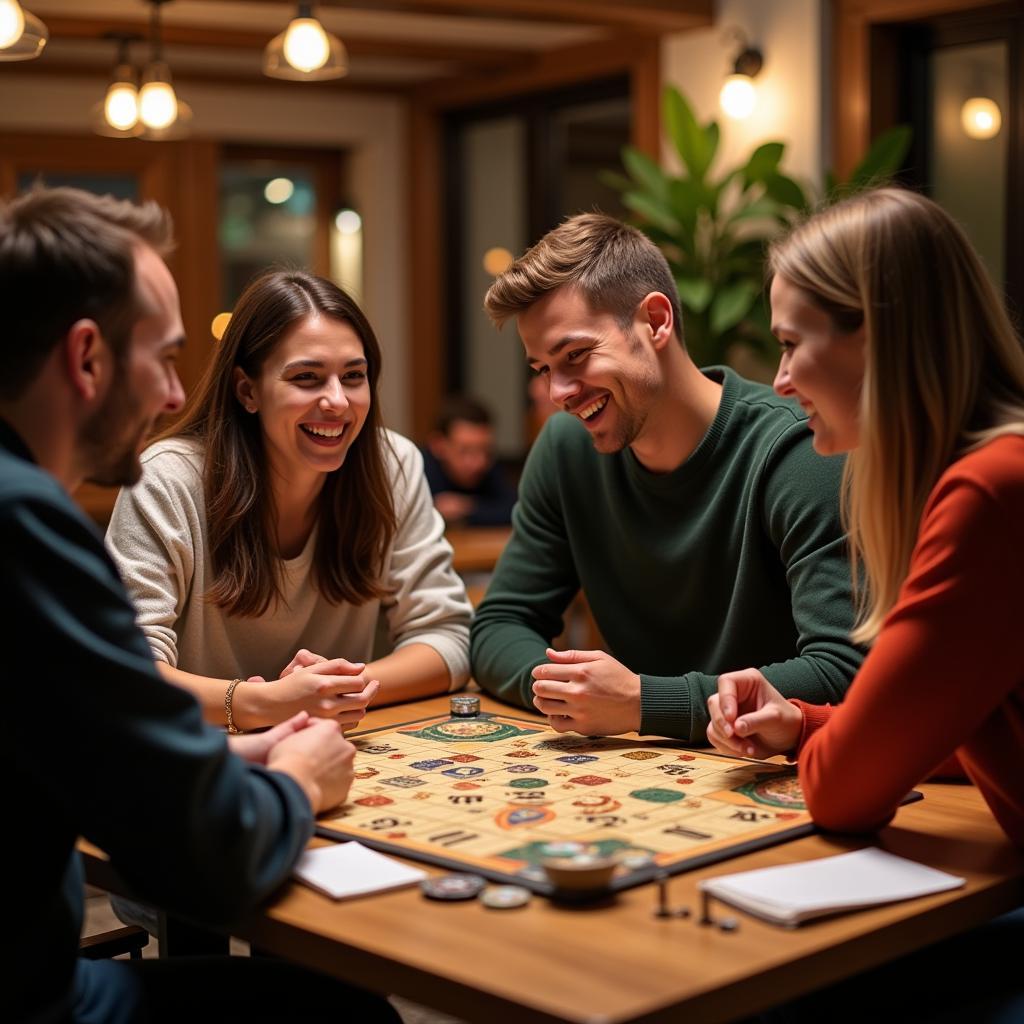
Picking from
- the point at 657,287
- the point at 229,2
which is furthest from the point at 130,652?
the point at 229,2

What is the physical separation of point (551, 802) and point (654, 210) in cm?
425

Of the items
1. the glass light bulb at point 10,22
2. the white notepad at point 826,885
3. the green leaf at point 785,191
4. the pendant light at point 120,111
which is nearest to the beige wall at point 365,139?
the pendant light at point 120,111

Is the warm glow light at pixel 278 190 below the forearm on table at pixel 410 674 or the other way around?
the other way around

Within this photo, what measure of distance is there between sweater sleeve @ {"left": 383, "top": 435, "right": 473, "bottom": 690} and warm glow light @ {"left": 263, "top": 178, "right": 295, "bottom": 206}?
6.30m

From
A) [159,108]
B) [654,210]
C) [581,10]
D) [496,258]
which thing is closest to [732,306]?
[654,210]

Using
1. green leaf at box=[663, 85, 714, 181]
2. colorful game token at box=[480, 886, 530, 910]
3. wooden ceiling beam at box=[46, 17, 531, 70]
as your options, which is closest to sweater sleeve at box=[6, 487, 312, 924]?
colorful game token at box=[480, 886, 530, 910]

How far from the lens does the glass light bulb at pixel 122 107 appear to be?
5480mm

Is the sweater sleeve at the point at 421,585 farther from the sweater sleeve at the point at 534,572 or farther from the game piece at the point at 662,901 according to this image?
the game piece at the point at 662,901

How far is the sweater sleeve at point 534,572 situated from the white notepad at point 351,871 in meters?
0.92

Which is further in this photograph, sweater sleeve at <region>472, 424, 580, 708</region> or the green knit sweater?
sweater sleeve at <region>472, 424, 580, 708</region>

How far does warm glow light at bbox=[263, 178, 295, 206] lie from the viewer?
28.5 ft

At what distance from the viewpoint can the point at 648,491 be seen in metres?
2.55

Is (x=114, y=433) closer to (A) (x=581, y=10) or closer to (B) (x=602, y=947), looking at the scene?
(B) (x=602, y=947)

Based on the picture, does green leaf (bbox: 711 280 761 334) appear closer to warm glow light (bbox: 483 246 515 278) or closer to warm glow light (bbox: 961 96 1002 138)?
warm glow light (bbox: 961 96 1002 138)
